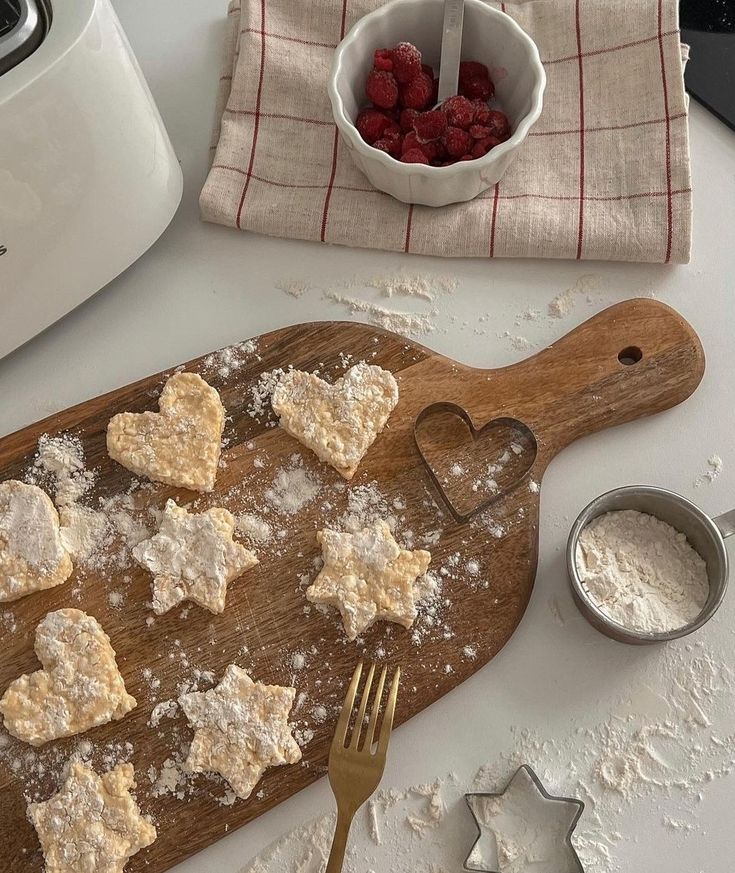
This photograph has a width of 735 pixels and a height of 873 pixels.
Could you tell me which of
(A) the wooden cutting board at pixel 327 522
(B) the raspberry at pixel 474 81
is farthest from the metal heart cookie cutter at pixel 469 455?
(B) the raspberry at pixel 474 81

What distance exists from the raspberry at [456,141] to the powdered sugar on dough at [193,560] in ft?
2.27

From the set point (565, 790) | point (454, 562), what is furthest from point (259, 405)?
point (565, 790)

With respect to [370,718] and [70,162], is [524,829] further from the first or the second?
[70,162]

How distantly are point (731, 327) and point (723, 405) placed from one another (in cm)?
15

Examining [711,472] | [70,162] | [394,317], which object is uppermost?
[70,162]

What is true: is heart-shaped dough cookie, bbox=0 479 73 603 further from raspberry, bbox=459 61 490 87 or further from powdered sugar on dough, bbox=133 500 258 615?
raspberry, bbox=459 61 490 87

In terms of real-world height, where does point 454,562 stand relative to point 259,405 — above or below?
below

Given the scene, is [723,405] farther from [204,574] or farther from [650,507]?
[204,574]

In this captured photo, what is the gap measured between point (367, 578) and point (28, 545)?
49 centimetres

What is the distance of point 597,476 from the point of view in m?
1.33

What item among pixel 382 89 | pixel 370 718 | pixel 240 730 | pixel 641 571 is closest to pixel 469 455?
pixel 641 571

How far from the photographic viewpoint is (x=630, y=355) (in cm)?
135

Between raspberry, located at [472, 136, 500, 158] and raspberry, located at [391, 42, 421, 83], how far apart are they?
162mm

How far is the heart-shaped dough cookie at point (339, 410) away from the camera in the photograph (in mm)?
1266
